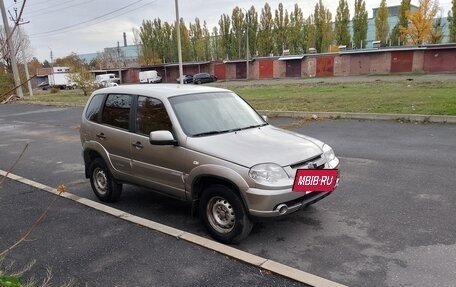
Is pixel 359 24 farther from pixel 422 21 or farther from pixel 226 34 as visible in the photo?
pixel 226 34

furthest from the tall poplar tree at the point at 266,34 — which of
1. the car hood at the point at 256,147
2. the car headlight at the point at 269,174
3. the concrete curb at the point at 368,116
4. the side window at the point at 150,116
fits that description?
the car headlight at the point at 269,174

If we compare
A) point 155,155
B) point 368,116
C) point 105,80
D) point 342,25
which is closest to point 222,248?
point 155,155

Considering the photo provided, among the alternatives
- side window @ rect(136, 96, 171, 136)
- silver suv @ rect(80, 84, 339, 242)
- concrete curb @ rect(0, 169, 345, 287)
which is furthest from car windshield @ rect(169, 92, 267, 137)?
concrete curb @ rect(0, 169, 345, 287)

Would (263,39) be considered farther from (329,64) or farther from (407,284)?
(407,284)

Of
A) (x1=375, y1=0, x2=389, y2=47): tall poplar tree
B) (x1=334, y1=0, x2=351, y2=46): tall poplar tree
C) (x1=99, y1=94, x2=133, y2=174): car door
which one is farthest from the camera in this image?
(x1=334, y1=0, x2=351, y2=46): tall poplar tree

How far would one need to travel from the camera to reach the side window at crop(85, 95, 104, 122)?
19.4ft

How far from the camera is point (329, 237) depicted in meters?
4.42

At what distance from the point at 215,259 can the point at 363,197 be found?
2699 millimetres

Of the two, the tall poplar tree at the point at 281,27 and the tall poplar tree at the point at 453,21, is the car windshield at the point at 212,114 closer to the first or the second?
the tall poplar tree at the point at 453,21

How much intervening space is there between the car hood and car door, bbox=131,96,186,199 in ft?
1.15

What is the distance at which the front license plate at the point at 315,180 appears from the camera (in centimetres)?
401

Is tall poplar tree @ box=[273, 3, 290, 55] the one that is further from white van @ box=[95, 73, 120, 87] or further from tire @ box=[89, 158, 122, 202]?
tire @ box=[89, 158, 122, 202]

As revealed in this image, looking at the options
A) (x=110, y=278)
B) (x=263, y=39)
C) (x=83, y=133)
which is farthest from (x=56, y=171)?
(x=263, y=39)

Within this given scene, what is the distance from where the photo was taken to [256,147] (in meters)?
4.28
